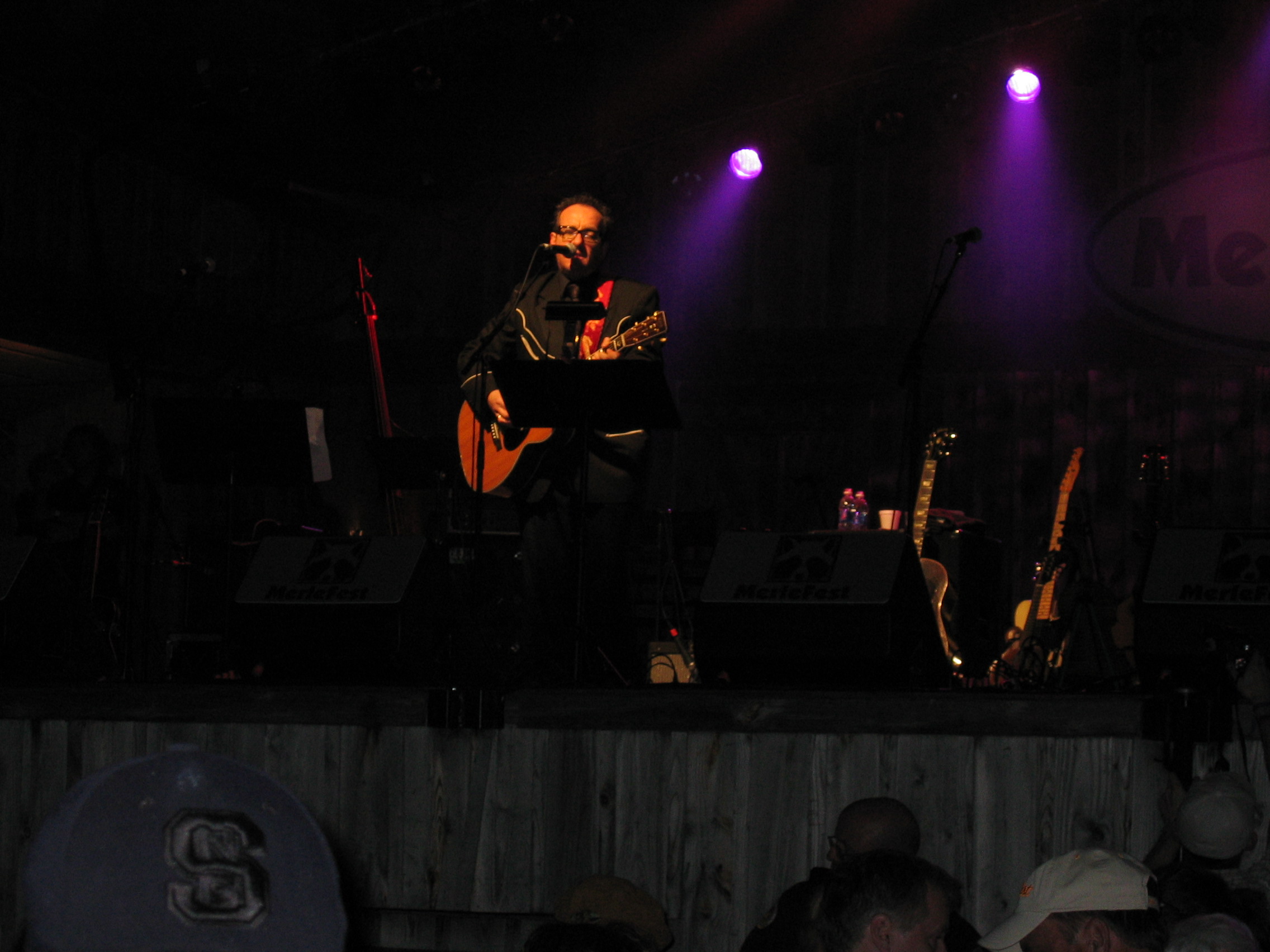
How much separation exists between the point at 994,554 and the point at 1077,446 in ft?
7.42

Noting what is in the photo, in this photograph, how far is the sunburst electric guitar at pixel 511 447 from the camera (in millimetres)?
5734

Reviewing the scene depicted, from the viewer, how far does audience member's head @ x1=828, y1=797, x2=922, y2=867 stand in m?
4.04

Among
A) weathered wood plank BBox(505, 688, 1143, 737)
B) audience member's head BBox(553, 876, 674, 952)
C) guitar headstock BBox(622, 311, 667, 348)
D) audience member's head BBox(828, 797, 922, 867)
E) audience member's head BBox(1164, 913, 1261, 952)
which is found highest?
guitar headstock BBox(622, 311, 667, 348)

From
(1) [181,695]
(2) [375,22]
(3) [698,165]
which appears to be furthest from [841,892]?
(3) [698,165]

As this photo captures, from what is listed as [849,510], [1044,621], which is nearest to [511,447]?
[849,510]

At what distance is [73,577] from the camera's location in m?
7.83

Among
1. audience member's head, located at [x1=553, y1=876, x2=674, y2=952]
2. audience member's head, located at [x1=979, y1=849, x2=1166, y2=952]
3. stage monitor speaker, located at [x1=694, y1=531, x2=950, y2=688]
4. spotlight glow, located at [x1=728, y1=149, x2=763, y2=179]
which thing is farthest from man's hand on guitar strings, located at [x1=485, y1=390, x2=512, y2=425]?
spotlight glow, located at [x1=728, y1=149, x2=763, y2=179]

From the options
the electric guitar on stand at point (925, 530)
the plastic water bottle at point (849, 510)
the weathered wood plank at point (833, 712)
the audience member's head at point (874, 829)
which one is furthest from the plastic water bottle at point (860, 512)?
the audience member's head at point (874, 829)

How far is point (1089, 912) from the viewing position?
9.51 feet

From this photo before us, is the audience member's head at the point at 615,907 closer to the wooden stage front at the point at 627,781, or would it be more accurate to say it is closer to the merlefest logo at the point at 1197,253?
the wooden stage front at the point at 627,781

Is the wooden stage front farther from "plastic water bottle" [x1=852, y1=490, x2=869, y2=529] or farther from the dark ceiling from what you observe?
the dark ceiling

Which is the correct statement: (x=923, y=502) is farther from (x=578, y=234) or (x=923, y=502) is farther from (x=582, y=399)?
(x=582, y=399)

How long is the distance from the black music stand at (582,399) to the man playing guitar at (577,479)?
15 centimetres

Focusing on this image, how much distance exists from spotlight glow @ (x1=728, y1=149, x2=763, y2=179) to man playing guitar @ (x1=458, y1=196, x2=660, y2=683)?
5.84 m
